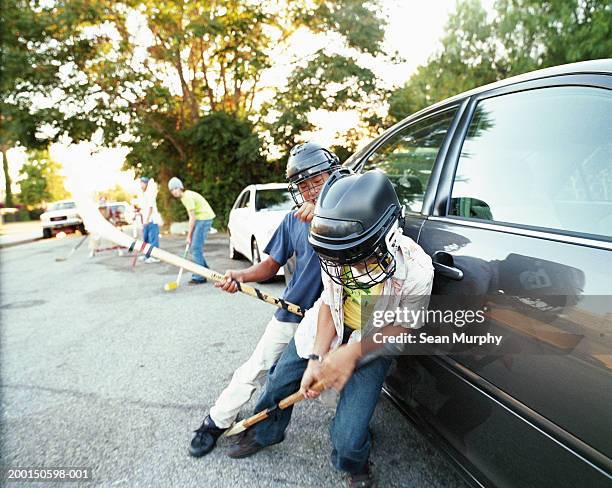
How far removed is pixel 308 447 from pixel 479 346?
120cm

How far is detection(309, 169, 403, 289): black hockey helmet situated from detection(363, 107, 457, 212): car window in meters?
0.67

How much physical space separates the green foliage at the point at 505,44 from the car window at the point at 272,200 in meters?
7.46

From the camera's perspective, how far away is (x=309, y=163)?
2.01 m

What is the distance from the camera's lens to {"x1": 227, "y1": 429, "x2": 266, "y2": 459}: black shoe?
7.02 feet

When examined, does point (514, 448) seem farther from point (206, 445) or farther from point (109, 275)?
point (109, 275)

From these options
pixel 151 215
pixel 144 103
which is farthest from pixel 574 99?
pixel 144 103

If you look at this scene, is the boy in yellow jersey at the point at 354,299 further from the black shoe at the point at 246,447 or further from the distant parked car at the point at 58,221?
the distant parked car at the point at 58,221

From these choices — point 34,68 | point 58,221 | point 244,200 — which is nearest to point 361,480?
point 244,200

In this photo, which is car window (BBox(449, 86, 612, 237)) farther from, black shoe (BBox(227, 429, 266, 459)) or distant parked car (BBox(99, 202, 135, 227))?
distant parked car (BBox(99, 202, 135, 227))

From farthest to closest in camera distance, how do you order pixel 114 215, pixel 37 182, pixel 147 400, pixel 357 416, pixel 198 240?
pixel 37 182 < pixel 114 215 < pixel 198 240 < pixel 147 400 < pixel 357 416

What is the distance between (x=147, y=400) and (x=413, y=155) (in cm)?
227

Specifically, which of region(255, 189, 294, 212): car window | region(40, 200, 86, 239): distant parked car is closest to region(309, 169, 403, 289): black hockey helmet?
region(255, 189, 294, 212): car window

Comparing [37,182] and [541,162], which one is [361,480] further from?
[37,182]

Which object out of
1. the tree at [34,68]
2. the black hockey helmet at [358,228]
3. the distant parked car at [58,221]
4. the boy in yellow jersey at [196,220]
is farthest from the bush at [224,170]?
the black hockey helmet at [358,228]
